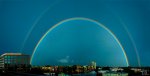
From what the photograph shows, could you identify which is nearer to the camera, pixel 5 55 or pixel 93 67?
pixel 93 67

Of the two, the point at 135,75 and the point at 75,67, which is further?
the point at 75,67

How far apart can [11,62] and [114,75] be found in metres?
92.5

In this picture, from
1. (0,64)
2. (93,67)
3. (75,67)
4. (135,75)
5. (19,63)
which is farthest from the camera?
(0,64)

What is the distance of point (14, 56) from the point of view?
16800cm

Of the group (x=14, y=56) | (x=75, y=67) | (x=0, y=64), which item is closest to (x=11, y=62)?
(x=14, y=56)

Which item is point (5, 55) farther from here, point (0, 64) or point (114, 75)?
point (114, 75)

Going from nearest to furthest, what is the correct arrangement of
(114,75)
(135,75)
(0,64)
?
1. (114,75)
2. (135,75)
3. (0,64)

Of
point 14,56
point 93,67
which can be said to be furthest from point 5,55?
point 93,67

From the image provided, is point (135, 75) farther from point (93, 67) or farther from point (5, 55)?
point (5, 55)

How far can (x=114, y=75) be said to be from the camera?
90000 millimetres

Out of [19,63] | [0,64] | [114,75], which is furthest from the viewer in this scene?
[0,64]

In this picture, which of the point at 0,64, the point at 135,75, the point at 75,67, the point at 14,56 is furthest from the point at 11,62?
the point at 135,75

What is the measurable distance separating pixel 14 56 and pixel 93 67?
49.3 metres

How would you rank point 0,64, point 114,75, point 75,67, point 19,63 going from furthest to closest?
point 0,64
point 19,63
point 75,67
point 114,75
